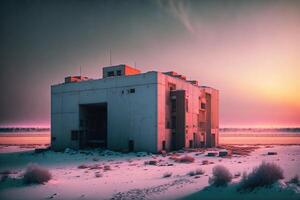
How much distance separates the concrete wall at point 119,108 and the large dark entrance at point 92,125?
4.21ft

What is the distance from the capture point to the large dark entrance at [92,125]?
5422 cm

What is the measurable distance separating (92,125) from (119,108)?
11.6 meters

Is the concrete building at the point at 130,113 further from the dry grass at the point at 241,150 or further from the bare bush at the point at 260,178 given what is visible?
the bare bush at the point at 260,178

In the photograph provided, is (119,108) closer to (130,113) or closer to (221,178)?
(130,113)

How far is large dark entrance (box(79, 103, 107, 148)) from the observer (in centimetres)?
5422

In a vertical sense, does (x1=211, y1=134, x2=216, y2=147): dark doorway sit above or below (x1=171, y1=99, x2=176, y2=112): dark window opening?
below

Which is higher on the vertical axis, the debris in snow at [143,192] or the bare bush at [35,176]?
Answer: the bare bush at [35,176]

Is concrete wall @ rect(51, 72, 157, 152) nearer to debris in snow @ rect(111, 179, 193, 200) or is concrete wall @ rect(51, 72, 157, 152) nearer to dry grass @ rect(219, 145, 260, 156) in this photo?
dry grass @ rect(219, 145, 260, 156)

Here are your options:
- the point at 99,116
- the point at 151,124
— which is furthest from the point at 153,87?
the point at 99,116

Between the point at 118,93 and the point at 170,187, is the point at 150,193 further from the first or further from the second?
the point at 118,93

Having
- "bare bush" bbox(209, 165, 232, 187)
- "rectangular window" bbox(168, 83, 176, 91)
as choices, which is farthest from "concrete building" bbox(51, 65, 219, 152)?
"bare bush" bbox(209, 165, 232, 187)

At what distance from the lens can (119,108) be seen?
48.2 metres

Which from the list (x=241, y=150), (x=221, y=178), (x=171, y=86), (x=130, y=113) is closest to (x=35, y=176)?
(x=221, y=178)

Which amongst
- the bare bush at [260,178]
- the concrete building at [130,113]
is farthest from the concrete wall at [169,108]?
the bare bush at [260,178]
